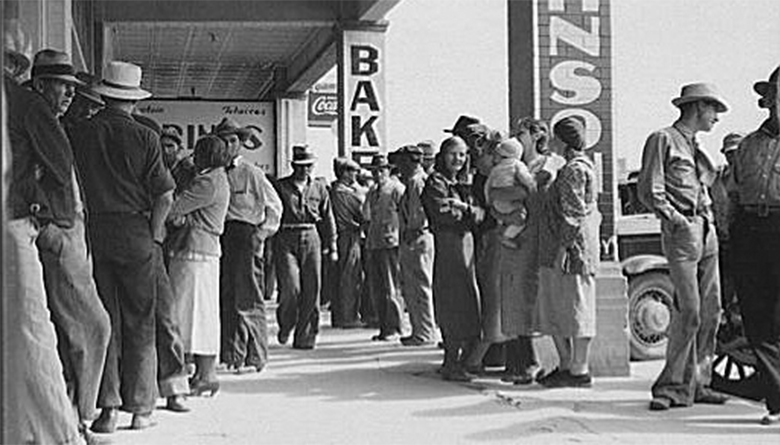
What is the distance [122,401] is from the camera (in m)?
7.00

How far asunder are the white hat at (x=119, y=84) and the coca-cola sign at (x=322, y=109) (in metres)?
26.1

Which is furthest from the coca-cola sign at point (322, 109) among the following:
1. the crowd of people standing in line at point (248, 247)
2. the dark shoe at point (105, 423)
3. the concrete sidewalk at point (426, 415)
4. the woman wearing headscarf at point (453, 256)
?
the dark shoe at point (105, 423)

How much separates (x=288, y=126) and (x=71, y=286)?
82.5ft

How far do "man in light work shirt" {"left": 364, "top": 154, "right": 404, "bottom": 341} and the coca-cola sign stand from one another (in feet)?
62.3

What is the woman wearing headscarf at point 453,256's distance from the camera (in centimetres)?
941

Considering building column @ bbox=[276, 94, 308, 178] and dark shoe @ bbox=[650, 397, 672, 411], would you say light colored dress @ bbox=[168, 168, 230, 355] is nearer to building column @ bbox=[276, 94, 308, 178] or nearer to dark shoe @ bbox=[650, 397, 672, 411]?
dark shoe @ bbox=[650, 397, 672, 411]

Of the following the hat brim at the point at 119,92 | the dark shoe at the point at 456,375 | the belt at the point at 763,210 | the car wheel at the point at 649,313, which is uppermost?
the hat brim at the point at 119,92

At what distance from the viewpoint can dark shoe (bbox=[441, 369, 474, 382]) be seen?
9461 mm

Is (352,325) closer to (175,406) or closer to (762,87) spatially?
(175,406)

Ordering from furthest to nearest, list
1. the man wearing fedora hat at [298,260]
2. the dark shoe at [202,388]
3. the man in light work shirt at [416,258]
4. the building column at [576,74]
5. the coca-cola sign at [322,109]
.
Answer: the coca-cola sign at [322,109]
the man in light work shirt at [416,258]
the man wearing fedora hat at [298,260]
the building column at [576,74]
the dark shoe at [202,388]

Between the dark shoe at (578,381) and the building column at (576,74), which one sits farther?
the building column at (576,74)

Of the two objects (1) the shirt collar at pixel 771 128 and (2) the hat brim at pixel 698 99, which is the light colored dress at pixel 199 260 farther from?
(1) the shirt collar at pixel 771 128

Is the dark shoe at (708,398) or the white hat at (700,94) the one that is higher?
the white hat at (700,94)

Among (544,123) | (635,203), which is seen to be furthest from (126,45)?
(544,123)
